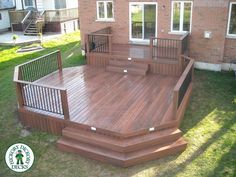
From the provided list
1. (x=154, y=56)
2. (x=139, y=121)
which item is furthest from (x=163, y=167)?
(x=154, y=56)

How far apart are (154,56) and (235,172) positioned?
6.22m

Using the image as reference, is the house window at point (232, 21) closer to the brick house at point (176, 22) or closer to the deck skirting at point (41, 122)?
the brick house at point (176, 22)

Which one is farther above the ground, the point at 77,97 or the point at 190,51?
the point at 190,51

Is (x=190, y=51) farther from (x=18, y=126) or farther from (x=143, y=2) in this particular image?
(x=18, y=126)

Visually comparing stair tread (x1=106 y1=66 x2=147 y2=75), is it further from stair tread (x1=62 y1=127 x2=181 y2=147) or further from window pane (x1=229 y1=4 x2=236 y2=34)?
stair tread (x1=62 y1=127 x2=181 y2=147)

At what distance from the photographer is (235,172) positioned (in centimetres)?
646

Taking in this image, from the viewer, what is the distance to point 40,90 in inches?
358

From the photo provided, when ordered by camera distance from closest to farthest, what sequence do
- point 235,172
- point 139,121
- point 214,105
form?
1. point 235,172
2. point 139,121
3. point 214,105

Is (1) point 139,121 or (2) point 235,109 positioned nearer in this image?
(1) point 139,121

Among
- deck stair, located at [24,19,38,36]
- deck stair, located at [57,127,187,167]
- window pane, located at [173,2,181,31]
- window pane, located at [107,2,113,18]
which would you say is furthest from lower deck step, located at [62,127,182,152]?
deck stair, located at [24,19,38,36]

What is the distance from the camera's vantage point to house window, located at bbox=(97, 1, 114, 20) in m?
13.9

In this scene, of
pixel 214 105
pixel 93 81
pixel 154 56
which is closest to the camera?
pixel 214 105

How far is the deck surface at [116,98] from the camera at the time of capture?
7773 millimetres

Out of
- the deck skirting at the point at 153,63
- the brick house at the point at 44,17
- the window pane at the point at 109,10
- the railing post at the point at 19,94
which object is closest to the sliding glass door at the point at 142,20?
the window pane at the point at 109,10
